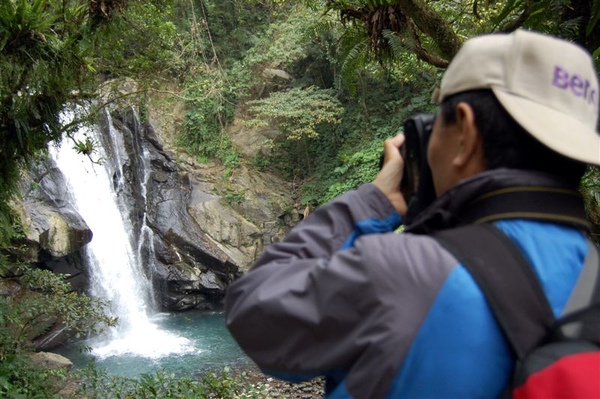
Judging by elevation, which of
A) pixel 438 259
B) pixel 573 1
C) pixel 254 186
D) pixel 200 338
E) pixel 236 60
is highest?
pixel 236 60

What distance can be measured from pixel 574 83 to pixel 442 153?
0.86 feet

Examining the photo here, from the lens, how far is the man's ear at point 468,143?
0.94 meters

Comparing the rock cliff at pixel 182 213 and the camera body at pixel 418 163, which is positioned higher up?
the camera body at pixel 418 163

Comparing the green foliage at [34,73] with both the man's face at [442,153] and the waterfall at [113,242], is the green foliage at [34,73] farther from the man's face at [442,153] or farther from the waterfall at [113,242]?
the waterfall at [113,242]

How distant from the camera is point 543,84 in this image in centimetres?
91

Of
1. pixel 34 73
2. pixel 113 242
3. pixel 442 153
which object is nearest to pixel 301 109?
pixel 113 242

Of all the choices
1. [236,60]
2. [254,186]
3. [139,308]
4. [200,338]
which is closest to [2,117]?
[200,338]

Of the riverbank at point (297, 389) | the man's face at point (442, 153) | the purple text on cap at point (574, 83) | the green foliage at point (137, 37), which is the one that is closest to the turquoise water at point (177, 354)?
the riverbank at point (297, 389)

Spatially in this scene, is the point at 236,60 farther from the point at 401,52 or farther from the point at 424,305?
the point at 424,305

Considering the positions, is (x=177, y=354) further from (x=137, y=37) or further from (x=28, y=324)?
(x=137, y=37)

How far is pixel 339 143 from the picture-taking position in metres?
16.0

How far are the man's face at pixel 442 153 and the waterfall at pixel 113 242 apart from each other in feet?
37.1

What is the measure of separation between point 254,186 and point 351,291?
15.2 m

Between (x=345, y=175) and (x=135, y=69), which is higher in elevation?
(x=135, y=69)
